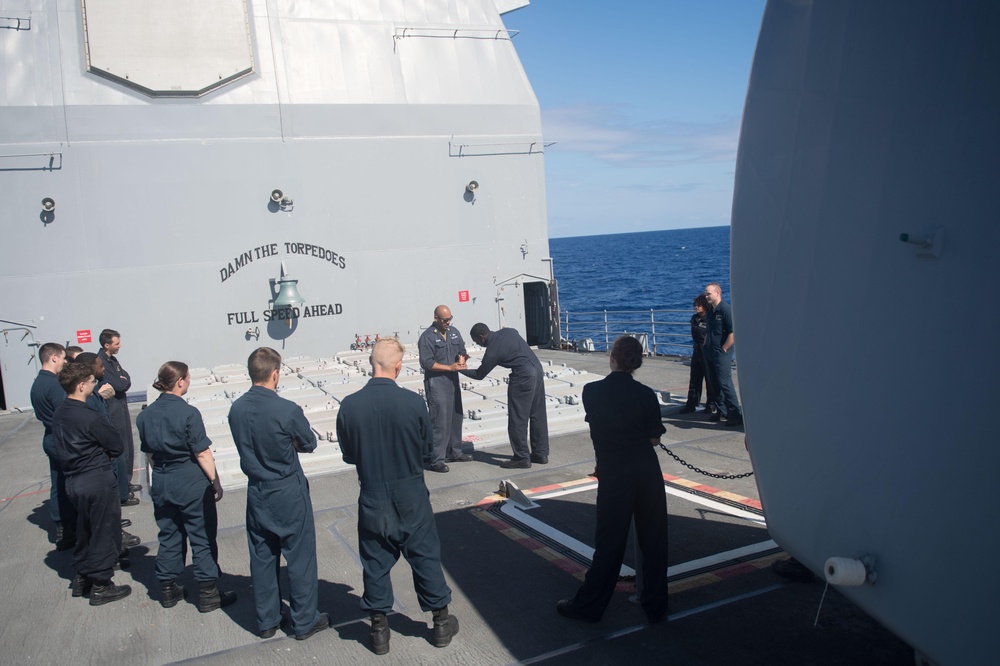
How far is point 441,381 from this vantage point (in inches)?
325

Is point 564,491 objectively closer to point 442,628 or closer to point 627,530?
point 627,530

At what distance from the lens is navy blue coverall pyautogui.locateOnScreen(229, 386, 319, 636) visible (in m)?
4.34

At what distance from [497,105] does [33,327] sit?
10.2 metres

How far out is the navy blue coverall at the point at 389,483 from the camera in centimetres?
419

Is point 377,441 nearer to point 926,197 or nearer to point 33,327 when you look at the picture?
point 926,197

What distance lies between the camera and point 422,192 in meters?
15.9

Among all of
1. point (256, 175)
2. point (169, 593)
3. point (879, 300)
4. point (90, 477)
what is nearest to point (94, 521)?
point (90, 477)

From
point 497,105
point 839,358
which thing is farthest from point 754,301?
point 497,105

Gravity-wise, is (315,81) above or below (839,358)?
above

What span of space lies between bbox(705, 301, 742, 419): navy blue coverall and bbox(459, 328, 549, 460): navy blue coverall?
8.90ft

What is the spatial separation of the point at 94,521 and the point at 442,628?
263 cm

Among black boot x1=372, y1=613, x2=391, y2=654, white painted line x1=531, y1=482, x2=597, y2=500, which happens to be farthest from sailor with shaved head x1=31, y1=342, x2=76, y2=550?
white painted line x1=531, y1=482, x2=597, y2=500

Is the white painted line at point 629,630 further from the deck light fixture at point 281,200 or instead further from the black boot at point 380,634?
the deck light fixture at point 281,200

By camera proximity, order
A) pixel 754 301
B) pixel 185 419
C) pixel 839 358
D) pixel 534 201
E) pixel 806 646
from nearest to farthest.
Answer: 1. pixel 839 358
2. pixel 754 301
3. pixel 806 646
4. pixel 185 419
5. pixel 534 201
